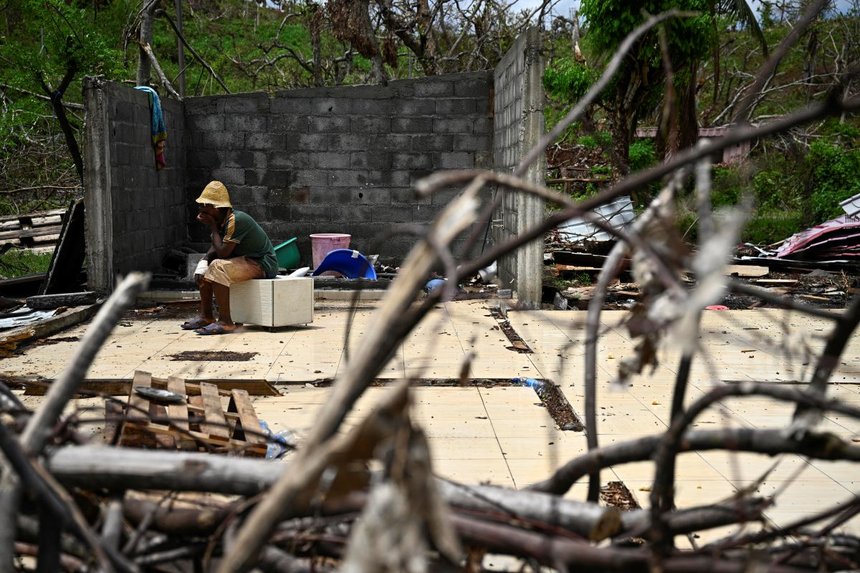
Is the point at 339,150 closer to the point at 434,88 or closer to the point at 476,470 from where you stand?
the point at 434,88

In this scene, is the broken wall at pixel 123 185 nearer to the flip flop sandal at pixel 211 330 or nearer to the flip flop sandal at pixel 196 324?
the flip flop sandal at pixel 196 324

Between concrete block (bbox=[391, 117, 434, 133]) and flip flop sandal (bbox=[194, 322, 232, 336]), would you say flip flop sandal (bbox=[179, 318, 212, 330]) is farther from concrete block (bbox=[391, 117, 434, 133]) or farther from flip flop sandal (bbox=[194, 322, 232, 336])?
concrete block (bbox=[391, 117, 434, 133])

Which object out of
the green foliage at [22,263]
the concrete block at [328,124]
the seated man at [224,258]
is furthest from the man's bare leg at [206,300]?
the concrete block at [328,124]

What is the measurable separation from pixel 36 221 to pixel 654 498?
37.6 feet

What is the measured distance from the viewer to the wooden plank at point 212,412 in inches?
171

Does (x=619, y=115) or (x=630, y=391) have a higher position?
(x=619, y=115)

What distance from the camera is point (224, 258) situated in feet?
28.8

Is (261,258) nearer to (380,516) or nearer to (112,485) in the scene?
(112,485)

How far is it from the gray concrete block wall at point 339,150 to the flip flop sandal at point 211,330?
386 cm

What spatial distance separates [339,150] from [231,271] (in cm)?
419

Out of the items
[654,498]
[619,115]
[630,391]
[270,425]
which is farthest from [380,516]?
[619,115]

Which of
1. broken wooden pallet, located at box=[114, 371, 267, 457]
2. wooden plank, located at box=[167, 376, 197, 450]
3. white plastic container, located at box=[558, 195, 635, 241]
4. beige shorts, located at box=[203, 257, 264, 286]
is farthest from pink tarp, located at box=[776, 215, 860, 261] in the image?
wooden plank, located at box=[167, 376, 197, 450]

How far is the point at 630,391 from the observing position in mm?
6414

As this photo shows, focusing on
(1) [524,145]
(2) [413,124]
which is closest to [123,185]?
(2) [413,124]
